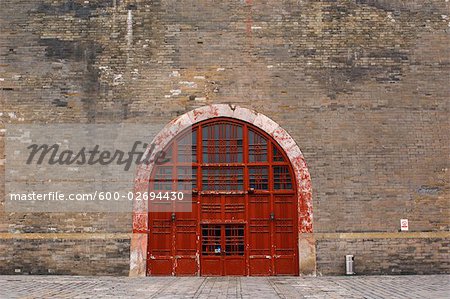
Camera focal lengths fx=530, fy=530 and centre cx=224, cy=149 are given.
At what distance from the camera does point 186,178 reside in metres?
12.3

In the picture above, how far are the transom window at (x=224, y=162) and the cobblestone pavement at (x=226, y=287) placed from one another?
2150 mm

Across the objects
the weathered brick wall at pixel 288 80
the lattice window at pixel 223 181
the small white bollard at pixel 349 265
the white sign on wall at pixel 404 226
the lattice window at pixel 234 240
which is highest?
the weathered brick wall at pixel 288 80

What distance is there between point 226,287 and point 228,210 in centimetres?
255

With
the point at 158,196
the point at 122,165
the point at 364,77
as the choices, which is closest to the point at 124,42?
the point at 122,165

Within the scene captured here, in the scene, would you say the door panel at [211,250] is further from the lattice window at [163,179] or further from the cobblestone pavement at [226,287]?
the lattice window at [163,179]

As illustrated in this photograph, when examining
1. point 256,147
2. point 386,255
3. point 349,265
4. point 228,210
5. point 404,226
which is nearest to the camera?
point 349,265

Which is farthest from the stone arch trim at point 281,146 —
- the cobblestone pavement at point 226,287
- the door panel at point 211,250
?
the door panel at point 211,250

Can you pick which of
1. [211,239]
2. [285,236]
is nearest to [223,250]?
[211,239]

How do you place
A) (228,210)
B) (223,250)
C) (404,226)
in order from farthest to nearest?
(228,210), (223,250), (404,226)

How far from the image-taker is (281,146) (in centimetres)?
1227

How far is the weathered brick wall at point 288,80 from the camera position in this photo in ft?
39.6

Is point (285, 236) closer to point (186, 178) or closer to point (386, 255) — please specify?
point (386, 255)

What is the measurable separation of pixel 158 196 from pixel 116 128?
1.86m

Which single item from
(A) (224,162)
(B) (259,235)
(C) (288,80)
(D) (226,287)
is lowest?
(D) (226,287)
